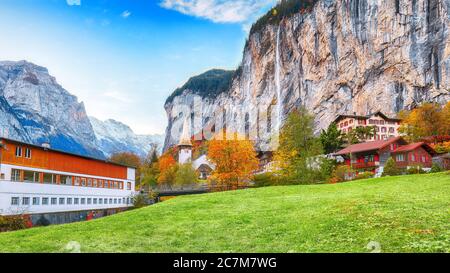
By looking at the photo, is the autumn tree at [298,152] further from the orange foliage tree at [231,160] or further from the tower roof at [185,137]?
the tower roof at [185,137]

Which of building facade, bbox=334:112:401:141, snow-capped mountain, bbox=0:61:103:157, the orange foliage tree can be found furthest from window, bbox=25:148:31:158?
building facade, bbox=334:112:401:141

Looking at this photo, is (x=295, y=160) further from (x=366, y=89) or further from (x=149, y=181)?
(x=366, y=89)

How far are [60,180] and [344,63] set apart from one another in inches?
3246

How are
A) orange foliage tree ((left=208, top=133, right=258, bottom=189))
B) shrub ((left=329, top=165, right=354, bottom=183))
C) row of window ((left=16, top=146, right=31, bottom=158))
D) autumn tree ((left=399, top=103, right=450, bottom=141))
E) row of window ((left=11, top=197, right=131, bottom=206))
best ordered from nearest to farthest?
row of window ((left=11, top=197, right=131, bottom=206)) < row of window ((left=16, top=146, right=31, bottom=158)) < shrub ((left=329, top=165, right=354, bottom=183)) < orange foliage tree ((left=208, top=133, right=258, bottom=189)) < autumn tree ((left=399, top=103, right=450, bottom=141))

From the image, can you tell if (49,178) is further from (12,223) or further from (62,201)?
(12,223)

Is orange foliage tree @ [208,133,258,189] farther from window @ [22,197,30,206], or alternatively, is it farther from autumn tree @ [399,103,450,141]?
autumn tree @ [399,103,450,141]

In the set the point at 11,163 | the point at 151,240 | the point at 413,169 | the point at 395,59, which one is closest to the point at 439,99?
the point at 395,59

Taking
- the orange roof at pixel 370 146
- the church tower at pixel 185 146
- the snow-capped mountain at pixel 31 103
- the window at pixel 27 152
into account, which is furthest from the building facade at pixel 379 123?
the window at pixel 27 152

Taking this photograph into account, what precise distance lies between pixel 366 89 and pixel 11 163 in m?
86.8

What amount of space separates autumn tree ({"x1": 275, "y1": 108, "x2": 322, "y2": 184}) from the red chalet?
48.1 feet

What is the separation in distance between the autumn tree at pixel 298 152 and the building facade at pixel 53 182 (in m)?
24.9

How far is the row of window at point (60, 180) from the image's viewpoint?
4053 cm

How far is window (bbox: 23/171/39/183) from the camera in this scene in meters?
41.5

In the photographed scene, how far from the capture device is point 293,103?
383ft
